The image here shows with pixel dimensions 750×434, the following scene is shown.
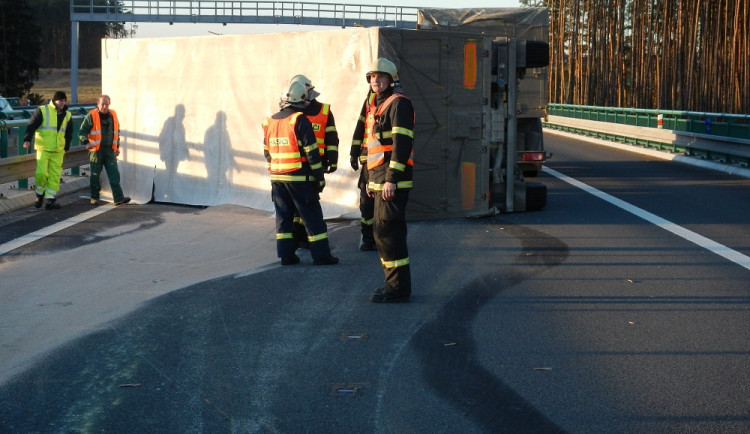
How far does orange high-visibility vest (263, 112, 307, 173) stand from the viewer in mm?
10266

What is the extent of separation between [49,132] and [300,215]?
643 centimetres

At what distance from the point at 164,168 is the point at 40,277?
6.56m

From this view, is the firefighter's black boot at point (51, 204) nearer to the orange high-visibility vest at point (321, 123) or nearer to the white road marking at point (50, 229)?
the white road marking at point (50, 229)

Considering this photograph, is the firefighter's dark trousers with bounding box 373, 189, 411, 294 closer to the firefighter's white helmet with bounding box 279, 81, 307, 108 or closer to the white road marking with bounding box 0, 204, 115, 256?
the firefighter's white helmet with bounding box 279, 81, 307, 108

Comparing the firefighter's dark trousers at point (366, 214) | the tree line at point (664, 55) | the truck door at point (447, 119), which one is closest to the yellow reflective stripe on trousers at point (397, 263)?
the firefighter's dark trousers at point (366, 214)

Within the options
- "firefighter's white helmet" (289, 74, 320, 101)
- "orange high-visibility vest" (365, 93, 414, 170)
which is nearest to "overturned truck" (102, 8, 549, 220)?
"firefighter's white helmet" (289, 74, 320, 101)

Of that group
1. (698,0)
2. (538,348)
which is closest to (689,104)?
(698,0)

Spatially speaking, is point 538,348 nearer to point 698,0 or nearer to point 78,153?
point 78,153

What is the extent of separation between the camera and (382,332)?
24.8 feet

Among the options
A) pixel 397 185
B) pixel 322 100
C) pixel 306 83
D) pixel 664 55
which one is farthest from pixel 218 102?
pixel 664 55

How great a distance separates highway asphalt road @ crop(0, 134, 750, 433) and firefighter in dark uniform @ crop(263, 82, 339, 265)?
0.29m

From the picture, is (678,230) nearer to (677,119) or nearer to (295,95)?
(295,95)

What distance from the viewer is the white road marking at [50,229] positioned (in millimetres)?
11820

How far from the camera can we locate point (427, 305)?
8508 mm
